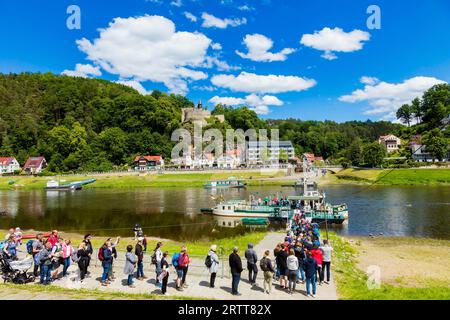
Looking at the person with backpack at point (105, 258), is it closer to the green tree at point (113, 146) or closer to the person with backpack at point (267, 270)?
the person with backpack at point (267, 270)

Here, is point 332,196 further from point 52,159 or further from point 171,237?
point 52,159

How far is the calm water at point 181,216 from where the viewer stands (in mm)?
36406

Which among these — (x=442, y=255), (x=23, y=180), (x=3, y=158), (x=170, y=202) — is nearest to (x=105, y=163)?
(x=23, y=180)

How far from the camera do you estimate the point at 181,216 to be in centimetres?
4719

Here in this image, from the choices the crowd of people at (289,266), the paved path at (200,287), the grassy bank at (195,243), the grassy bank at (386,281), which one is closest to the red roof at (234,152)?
the grassy bank at (195,243)

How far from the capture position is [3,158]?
12669 cm

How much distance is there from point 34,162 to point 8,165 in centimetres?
1108

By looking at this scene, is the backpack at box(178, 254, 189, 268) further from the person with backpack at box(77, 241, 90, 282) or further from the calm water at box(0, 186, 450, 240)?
the calm water at box(0, 186, 450, 240)

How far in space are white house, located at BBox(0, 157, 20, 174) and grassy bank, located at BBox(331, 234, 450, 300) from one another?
136 meters

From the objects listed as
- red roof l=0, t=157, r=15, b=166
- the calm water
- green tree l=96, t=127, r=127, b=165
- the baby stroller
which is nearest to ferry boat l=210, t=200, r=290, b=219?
the calm water

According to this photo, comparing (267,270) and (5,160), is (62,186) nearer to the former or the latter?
(5,160)

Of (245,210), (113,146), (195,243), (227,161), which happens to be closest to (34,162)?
(113,146)

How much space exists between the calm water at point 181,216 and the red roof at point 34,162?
6281 cm

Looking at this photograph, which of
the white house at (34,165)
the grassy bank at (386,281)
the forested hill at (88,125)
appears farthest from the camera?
the forested hill at (88,125)
